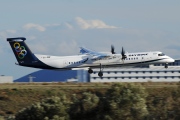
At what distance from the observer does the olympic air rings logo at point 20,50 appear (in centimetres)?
8531

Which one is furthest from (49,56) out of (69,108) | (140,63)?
(69,108)

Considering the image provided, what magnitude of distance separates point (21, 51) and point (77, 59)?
25.1 ft

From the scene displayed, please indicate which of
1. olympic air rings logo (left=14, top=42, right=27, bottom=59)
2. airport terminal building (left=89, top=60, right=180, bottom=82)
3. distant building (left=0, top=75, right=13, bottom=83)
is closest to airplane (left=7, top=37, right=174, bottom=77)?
olympic air rings logo (left=14, top=42, right=27, bottom=59)

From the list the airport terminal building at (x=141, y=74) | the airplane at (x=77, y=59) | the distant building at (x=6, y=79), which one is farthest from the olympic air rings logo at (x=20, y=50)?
the airport terminal building at (x=141, y=74)

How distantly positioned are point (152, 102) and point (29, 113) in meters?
9.38

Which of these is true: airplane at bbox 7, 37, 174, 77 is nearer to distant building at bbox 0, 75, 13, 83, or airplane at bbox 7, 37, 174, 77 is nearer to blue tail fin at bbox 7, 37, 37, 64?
blue tail fin at bbox 7, 37, 37, 64

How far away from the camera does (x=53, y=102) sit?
1853 inches

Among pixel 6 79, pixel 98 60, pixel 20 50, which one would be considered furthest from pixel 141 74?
pixel 20 50

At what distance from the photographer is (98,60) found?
283 ft

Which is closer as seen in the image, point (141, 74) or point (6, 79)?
point (6, 79)

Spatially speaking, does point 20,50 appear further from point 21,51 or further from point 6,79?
point 6,79

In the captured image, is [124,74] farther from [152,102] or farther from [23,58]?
[152,102]

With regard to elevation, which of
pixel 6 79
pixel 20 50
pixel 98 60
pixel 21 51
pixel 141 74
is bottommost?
pixel 6 79

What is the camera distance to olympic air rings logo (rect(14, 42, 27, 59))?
3359 inches
